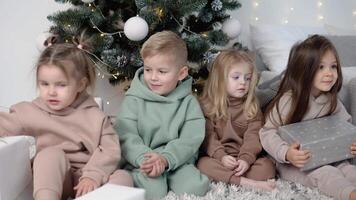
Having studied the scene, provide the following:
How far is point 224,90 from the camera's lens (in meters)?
1.64

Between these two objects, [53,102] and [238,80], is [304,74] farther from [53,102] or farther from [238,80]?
[53,102]

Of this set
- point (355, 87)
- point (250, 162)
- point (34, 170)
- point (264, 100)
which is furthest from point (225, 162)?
point (34, 170)

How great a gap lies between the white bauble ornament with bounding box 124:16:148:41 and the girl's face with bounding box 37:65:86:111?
0.53 m

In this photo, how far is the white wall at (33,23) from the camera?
2.57 meters

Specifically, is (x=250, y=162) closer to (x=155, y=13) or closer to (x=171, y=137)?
(x=171, y=137)

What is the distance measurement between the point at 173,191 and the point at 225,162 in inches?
8.9

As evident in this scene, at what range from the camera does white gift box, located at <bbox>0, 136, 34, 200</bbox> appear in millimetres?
1068

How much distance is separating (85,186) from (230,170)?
0.55m

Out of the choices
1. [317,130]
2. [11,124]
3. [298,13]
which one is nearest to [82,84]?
[11,124]

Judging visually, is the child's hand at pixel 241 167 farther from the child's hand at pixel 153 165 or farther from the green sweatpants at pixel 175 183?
the child's hand at pixel 153 165

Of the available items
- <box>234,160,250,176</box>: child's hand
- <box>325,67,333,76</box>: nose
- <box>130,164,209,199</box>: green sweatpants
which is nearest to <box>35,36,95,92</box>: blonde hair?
<box>130,164,209,199</box>: green sweatpants

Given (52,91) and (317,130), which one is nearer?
(52,91)

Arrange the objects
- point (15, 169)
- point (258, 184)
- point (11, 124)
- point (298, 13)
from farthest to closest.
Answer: point (298, 13), point (258, 184), point (11, 124), point (15, 169)

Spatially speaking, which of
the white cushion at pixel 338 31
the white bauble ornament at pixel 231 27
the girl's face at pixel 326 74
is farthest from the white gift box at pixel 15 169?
the white cushion at pixel 338 31
